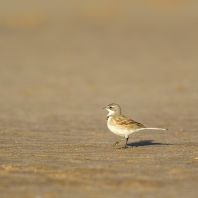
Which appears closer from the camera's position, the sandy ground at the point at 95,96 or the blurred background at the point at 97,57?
the sandy ground at the point at 95,96

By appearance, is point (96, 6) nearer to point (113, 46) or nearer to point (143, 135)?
point (113, 46)

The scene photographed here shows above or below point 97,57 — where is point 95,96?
below

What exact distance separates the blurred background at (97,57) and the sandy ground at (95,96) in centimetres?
6

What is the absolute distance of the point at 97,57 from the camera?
31047 mm

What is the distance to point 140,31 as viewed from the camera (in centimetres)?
3628

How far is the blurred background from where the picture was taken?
18.8 metres

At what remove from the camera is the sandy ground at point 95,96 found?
753 centimetres

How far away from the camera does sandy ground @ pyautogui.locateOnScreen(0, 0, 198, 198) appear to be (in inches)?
297

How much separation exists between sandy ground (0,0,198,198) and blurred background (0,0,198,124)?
56 millimetres

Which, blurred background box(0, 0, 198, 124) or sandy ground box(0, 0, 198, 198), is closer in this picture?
sandy ground box(0, 0, 198, 198)

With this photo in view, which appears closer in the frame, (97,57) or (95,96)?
(95,96)

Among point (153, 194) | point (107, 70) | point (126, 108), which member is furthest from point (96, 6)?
point (153, 194)

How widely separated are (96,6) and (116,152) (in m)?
33.1

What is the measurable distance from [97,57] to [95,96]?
1068 cm
